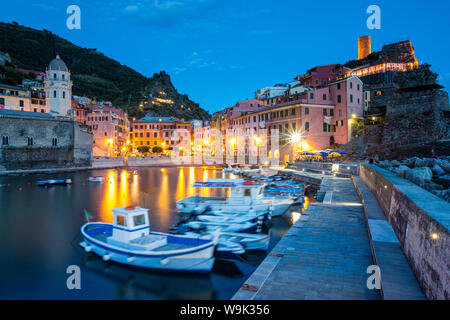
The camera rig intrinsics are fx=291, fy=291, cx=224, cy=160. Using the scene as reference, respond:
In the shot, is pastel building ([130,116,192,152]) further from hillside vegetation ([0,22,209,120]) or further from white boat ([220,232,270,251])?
white boat ([220,232,270,251])

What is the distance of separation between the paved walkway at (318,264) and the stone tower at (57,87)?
6204 cm

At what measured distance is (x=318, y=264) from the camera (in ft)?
25.5

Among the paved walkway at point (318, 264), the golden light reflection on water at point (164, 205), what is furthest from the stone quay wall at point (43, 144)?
the paved walkway at point (318, 264)

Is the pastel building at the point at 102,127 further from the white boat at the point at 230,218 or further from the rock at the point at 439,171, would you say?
the rock at the point at 439,171

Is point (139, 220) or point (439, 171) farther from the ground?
point (439, 171)

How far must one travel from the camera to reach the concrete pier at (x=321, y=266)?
618 cm

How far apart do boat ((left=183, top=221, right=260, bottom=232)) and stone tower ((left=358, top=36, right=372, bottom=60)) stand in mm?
74593

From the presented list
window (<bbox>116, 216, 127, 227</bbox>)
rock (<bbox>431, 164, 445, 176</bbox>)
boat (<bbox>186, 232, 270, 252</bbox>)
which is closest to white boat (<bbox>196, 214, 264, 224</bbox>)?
boat (<bbox>186, 232, 270, 252</bbox>)

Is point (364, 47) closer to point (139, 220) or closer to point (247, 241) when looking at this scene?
point (247, 241)

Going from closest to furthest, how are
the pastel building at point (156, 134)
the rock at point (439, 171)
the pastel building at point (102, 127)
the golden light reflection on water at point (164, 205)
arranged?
the rock at point (439, 171)
the golden light reflection on water at point (164, 205)
the pastel building at point (102, 127)
the pastel building at point (156, 134)

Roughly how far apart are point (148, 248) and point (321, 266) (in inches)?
246

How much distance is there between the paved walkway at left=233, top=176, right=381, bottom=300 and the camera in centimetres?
627

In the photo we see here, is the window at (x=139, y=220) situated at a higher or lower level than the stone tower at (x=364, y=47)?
lower

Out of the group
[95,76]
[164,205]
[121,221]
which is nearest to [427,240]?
[121,221]
